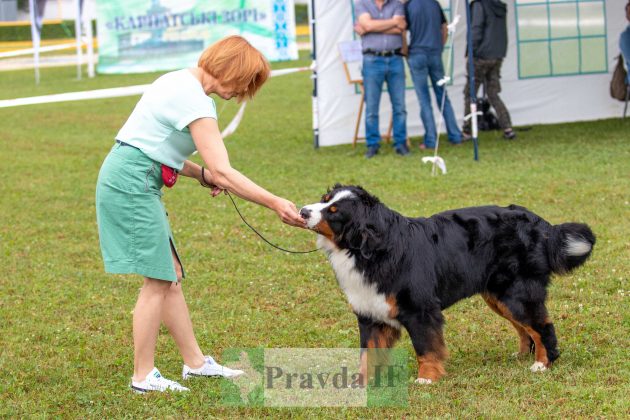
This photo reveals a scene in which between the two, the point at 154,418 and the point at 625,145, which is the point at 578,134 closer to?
the point at 625,145

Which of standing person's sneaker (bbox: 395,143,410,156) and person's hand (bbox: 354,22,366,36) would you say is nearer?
person's hand (bbox: 354,22,366,36)

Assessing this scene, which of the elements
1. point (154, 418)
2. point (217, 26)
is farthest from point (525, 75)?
point (217, 26)

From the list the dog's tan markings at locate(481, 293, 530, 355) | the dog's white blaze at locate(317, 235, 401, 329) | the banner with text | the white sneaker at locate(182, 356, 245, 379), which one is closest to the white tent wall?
the dog's tan markings at locate(481, 293, 530, 355)

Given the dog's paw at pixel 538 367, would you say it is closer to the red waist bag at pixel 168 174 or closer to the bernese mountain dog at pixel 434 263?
the bernese mountain dog at pixel 434 263

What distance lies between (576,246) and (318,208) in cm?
144

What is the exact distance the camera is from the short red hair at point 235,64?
13.6 feet

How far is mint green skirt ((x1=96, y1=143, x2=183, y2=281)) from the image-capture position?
166 inches

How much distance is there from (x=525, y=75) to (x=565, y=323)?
8.71 metres

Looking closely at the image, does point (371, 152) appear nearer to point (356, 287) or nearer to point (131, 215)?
point (356, 287)

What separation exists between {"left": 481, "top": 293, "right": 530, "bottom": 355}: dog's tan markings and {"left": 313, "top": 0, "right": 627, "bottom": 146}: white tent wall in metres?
8.11

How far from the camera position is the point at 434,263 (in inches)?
176

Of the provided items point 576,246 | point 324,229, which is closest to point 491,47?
point 576,246

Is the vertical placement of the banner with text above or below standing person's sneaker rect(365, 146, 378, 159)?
above

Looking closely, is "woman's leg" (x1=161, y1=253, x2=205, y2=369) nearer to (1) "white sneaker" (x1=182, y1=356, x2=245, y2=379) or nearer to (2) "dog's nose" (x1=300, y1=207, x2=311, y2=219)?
(1) "white sneaker" (x1=182, y1=356, x2=245, y2=379)
